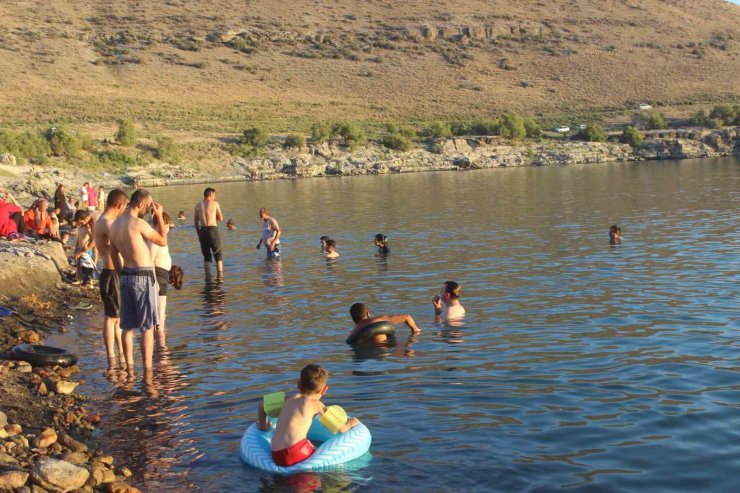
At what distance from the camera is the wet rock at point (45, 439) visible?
7934 millimetres

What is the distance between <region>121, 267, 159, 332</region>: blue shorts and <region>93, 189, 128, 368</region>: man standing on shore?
0.30m

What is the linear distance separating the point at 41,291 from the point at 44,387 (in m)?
6.53

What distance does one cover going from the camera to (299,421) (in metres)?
7.70

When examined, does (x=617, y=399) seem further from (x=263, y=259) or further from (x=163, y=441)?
(x=263, y=259)

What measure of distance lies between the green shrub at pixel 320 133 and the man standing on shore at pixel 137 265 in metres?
64.0

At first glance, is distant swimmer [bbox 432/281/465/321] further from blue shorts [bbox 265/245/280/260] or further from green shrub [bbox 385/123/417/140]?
green shrub [bbox 385/123/417/140]

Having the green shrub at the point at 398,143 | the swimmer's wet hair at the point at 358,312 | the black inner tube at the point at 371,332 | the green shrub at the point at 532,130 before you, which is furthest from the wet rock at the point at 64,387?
the green shrub at the point at 532,130

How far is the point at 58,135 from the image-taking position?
6044cm

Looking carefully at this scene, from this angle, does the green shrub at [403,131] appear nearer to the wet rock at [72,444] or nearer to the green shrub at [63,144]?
the green shrub at [63,144]

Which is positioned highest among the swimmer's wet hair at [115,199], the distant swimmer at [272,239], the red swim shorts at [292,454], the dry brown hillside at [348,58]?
the dry brown hillside at [348,58]

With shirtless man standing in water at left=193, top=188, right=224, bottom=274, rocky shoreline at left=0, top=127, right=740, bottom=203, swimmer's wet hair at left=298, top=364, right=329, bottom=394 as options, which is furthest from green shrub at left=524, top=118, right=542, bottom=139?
swimmer's wet hair at left=298, top=364, right=329, bottom=394

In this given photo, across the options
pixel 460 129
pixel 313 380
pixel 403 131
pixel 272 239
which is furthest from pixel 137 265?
pixel 460 129

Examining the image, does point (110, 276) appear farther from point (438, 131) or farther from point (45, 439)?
point (438, 131)

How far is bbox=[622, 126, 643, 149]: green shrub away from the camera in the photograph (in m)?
75.7
